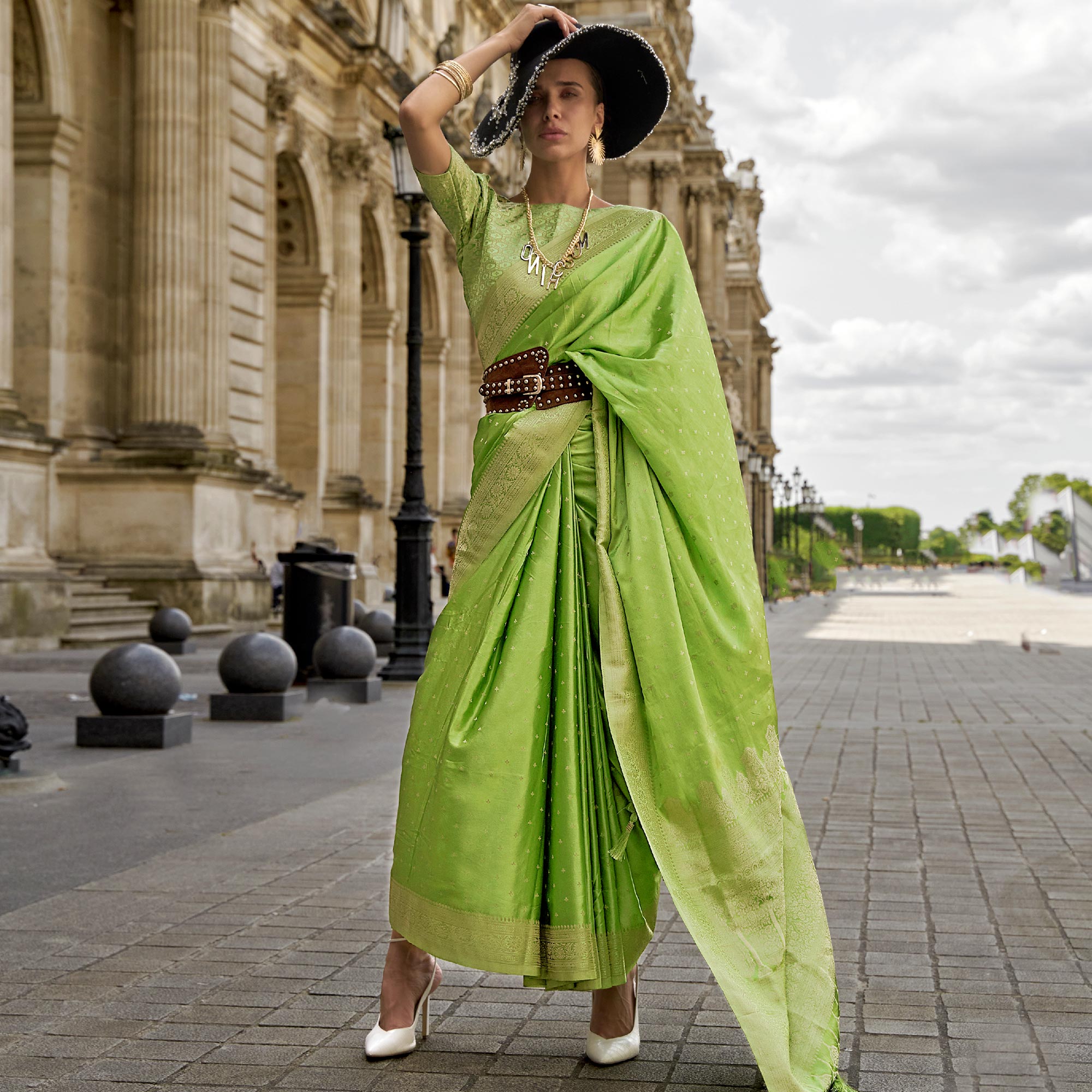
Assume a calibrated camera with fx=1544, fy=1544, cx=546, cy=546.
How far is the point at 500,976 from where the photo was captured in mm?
4551

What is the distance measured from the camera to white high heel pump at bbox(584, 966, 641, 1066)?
11.8 ft

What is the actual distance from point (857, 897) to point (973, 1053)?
1.82 meters

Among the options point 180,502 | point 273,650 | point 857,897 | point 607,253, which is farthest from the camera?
point 180,502

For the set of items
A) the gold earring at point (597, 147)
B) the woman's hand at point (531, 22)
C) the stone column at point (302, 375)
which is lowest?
the gold earring at point (597, 147)

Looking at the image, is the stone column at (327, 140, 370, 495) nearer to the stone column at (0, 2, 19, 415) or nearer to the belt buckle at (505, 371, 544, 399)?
the stone column at (0, 2, 19, 415)

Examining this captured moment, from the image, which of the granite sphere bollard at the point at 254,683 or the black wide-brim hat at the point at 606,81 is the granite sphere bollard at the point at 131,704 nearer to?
the granite sphere bollard at the point at 254,683

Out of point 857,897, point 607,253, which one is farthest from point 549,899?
point 857,897

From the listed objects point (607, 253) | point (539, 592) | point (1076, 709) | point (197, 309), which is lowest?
point (1076, 709)

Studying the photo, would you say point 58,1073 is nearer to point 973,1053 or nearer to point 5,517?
point 973,1053

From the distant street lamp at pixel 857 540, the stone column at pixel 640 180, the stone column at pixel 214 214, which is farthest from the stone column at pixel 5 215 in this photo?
the distant street lamp at pixel 857 540

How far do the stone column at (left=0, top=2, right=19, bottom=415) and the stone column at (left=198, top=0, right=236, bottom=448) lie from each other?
15.5ft

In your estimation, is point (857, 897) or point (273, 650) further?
point (273, 650)

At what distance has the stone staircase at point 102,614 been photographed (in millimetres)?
17891

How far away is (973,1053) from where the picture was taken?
3.73m
